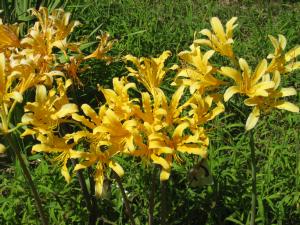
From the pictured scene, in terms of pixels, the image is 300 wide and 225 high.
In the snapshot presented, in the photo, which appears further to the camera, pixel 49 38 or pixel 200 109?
pixel 49 38

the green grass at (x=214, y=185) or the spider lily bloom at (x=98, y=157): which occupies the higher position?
the spider lily bloom at (x=98, y=157)

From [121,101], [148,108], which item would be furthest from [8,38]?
[148,108]

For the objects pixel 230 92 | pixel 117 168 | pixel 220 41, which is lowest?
pixel 117 168

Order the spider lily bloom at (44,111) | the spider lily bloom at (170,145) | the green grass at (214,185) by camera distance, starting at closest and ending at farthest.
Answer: the spider lily bloom at (170,145)
the spider lily bloom at (44,111)
the green grass at (214,185)

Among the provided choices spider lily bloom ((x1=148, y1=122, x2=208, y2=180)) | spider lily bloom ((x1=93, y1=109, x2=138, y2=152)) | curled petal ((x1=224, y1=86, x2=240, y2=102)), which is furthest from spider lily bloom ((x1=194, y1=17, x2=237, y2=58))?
spider lily bloom ((x1=93, y1=109, x2=138, y2=152))

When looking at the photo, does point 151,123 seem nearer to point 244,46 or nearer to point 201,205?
point 201,205

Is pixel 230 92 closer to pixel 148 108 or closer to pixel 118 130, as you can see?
pixel 148 108

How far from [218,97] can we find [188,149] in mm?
265

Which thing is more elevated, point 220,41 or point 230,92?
point 220,41

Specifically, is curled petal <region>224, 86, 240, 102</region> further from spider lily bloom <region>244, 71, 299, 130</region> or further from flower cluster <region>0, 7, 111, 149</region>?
flower cluster <region>0, 7, 111, 149</region>

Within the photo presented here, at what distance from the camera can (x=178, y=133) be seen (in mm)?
1781

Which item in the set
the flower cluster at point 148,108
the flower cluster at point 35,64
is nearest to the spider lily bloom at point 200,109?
the flower cluster at point 148,108

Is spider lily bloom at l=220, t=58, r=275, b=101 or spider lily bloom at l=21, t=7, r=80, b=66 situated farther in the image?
spider lily bloom at l=21, t=7, r=80, b=66

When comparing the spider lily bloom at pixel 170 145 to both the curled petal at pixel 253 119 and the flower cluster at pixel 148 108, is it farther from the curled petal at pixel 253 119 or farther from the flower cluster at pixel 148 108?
the curled petal at pixel 253 119
